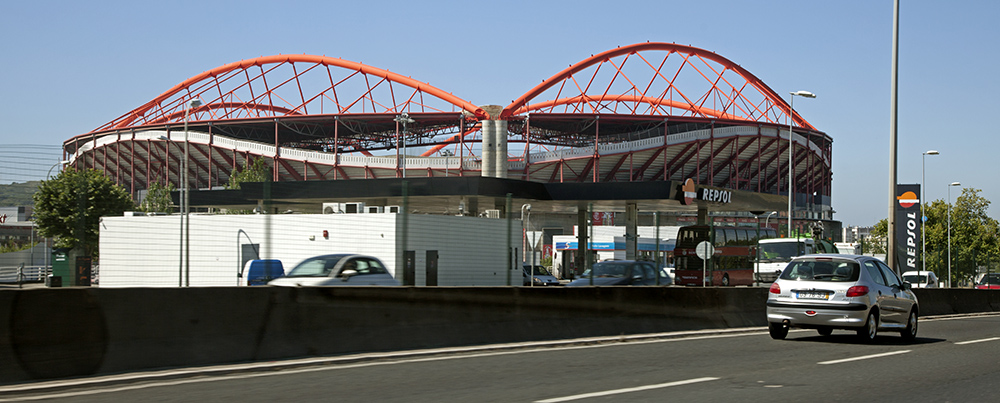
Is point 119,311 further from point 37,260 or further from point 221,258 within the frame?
point 221,258

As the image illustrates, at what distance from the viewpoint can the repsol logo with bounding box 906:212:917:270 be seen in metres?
32.9

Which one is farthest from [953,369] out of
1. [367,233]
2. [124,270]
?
[367,233]

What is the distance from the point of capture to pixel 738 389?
845 cm

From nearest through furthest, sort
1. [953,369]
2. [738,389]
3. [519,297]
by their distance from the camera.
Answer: [738,389]
[953,369]
[519,297]

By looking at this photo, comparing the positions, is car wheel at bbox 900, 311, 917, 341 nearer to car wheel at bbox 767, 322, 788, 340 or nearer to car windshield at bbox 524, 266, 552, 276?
car wheel at bbox 767, 322, 788, 340

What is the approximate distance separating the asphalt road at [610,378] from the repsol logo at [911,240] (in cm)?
2139

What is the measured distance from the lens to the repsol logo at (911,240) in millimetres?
32906

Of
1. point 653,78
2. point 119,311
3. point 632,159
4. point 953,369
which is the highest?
point 653,78

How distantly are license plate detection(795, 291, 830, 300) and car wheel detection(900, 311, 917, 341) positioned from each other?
214cm

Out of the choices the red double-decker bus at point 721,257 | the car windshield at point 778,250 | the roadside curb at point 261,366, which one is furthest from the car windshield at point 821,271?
the car windshield at point 778,250

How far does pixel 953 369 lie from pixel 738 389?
367cm

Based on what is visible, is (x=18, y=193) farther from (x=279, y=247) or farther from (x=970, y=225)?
(x=970, y=225)

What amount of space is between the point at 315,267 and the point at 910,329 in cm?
1050

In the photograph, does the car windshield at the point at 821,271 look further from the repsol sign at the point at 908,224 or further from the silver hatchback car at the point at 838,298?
the repsol sign at the point at 908,224
